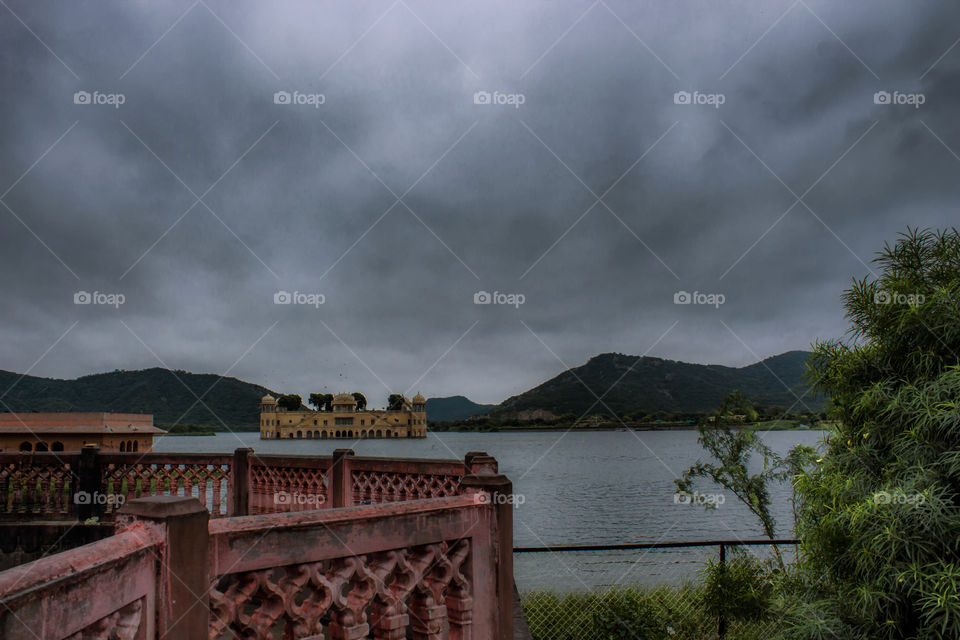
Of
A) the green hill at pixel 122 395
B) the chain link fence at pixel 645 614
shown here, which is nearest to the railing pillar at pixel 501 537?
the chain link fence at pixel 645 614

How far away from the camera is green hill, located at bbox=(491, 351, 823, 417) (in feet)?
230

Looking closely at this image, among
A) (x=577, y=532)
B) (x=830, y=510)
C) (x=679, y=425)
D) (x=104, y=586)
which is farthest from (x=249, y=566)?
(x=679, y=425)

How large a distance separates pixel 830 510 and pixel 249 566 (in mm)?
5265

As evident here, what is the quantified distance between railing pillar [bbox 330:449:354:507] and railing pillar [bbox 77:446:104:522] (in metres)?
4.27

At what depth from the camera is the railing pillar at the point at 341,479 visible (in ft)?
28.0

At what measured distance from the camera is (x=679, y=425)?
5856 centimetres

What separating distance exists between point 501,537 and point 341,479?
555 cm

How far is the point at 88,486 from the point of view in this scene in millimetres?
9953

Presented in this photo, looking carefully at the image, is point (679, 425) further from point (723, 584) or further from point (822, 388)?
point (822, 388)

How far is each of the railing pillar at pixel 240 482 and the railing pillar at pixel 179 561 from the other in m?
8.15

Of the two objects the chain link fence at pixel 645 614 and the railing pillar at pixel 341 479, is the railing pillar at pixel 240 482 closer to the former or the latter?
the railing pillar at pixel 341 479

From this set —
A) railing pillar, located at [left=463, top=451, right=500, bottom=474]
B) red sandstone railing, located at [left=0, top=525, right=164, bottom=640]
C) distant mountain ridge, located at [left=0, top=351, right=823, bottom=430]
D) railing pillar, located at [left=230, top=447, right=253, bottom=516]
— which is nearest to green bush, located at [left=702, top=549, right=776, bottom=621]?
railing pillar, located at [left=463, top=451, right=500, bottom=474]

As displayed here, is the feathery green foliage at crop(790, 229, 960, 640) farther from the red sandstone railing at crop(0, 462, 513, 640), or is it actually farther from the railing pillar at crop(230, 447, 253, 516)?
the railing pillar at crop(230, 447, 253, 516)

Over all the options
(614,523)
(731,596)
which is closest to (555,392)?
(614,523)
